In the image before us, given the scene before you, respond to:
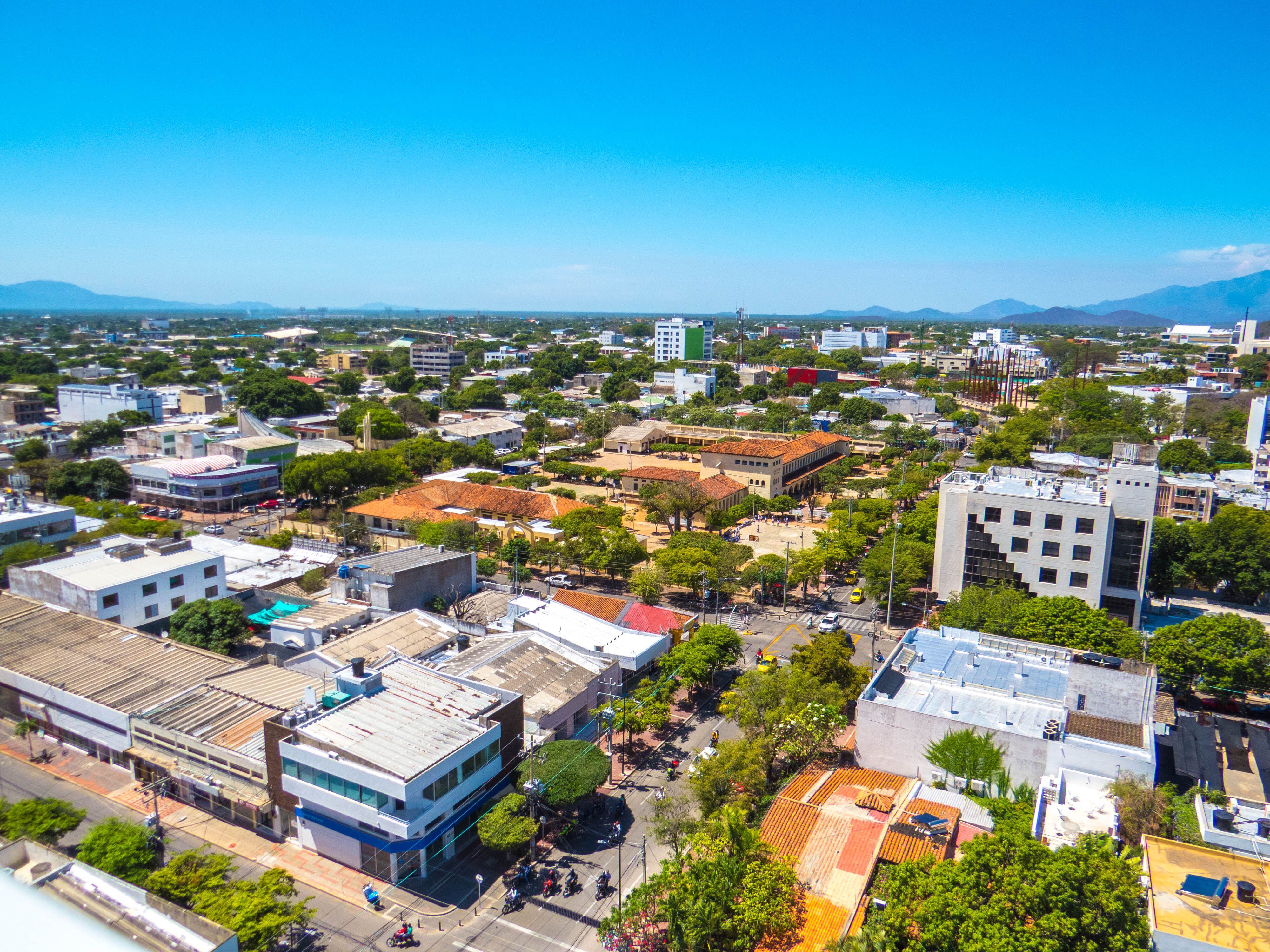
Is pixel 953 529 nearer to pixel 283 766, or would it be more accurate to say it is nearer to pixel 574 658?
pixel 574 658

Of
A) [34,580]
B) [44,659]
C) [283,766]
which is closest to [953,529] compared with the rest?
[283,766]

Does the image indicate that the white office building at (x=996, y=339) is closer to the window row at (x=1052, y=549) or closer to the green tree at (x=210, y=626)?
the window row at (x=1052, y=549)

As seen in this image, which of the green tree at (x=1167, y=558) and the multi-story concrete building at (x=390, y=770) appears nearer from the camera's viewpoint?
the multi-story concrete building at (x=390, y=770)

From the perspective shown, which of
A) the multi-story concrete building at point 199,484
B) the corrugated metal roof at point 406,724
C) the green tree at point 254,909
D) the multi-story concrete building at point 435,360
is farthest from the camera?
the multi-story concrete building at point 435,360

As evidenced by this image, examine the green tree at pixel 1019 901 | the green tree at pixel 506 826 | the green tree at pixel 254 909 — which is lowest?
the green tree at pixel 506 826

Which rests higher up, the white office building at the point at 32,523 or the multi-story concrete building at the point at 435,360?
the multi-story concrete building at the point at 435,360

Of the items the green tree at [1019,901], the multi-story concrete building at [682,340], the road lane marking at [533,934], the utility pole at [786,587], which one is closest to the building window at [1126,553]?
the utility pole at [786,587]

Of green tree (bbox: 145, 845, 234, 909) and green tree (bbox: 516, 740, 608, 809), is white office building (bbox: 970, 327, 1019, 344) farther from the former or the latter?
green tree (bbox: 145, 845, 234, 909)
